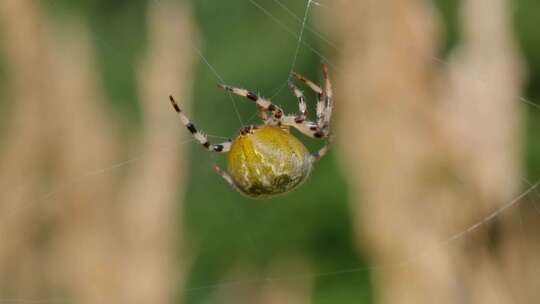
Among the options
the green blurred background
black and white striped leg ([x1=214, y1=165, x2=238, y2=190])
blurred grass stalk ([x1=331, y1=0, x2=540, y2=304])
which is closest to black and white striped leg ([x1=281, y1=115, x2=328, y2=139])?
black and white striped leg ([x1=214, y1=165, x2=238, y2=190])

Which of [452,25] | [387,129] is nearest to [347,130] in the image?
[387,129]

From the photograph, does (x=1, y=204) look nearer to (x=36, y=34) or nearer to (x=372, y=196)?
(x=36, y=34)

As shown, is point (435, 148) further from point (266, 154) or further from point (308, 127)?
point (266, 154)

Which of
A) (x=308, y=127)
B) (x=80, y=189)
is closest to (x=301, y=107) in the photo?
(x=308, y=127)

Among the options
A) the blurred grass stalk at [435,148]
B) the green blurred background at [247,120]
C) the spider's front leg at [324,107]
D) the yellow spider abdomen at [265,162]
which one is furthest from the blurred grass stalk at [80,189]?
the yellow spider abdomen at [265,162]

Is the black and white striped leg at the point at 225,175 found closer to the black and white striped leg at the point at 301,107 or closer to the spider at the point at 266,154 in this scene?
the spider at the point at 266,154

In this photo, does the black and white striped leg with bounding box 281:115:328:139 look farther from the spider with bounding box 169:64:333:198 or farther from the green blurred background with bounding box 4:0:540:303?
the green blurred background with bounding box 4:0:540:303
